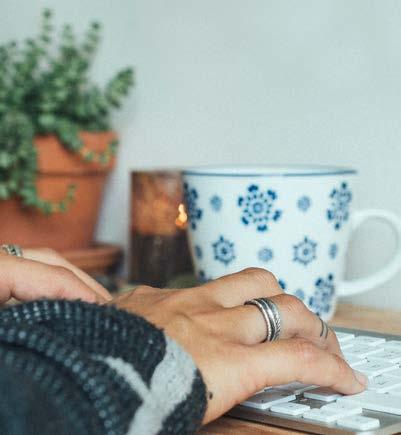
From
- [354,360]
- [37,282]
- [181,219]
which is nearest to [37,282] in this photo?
[37,282]

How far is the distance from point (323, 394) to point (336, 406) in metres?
0.03

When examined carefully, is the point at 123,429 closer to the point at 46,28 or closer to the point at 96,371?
the point at 96,371

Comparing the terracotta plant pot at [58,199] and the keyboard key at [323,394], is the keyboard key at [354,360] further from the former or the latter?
the terracotta plant pot at [58,199]

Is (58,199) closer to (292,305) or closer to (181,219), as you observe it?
(181,219)

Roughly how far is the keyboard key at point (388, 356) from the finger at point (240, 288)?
95 mm

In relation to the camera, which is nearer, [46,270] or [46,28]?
[46,270]

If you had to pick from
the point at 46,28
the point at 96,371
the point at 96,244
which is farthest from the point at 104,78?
the point at 96,371

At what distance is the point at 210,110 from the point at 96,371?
694 mm

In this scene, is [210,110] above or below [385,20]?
below

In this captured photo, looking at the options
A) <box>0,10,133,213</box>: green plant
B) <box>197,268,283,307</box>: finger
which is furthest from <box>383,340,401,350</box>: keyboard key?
<box>0,10,133,213</box>: green plant

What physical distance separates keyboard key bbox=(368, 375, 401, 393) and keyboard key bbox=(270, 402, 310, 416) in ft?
0.21

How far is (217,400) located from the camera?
0.57m

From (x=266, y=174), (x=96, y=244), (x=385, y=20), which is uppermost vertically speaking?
(x=385, y=20)

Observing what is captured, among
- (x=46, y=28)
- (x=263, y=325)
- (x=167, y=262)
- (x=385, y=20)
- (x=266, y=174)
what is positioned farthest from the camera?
(x=46, y=28)
